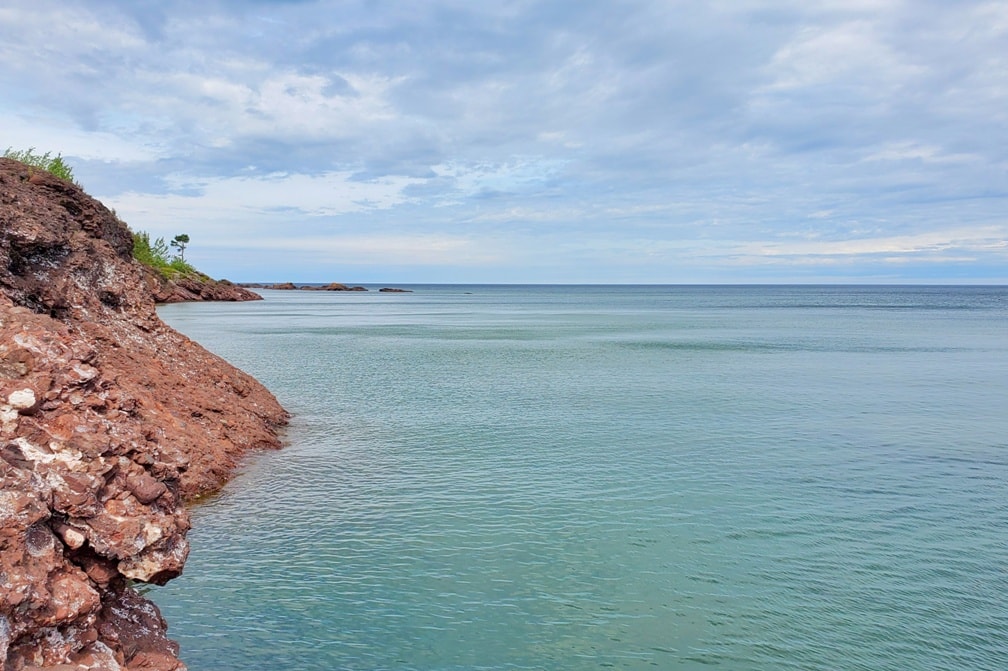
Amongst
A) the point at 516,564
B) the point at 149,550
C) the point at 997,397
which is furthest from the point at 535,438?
the point at 997,397

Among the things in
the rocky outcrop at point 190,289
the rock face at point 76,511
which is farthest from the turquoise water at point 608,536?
the rocky outcrop at point 190,289

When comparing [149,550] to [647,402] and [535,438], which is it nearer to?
[535,438]

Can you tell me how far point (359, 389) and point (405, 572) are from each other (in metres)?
19.9

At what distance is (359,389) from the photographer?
32.0 metres

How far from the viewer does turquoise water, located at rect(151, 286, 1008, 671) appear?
10.5 meters

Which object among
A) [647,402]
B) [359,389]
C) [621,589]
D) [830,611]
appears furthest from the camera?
[359,389]

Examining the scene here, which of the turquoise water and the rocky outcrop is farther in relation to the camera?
the rocky outcrop

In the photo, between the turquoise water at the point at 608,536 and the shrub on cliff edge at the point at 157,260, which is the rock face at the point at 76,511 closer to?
the turquoise water at the point at 608,536

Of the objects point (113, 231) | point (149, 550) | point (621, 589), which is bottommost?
point (621, 589)

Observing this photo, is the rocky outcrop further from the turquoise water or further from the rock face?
the rock face

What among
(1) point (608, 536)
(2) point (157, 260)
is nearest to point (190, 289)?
(2) point (157, 260)

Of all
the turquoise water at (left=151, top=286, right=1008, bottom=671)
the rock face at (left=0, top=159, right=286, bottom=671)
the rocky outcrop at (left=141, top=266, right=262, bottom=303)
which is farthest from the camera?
the rocky outcrop at (left=141, top=266, right=262, bottom=303)

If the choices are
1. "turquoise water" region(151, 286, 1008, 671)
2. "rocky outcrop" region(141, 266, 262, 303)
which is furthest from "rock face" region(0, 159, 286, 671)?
"rocky outcrop" region(141, 266, 262, 303)

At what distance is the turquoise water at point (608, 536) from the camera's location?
34.3ft
